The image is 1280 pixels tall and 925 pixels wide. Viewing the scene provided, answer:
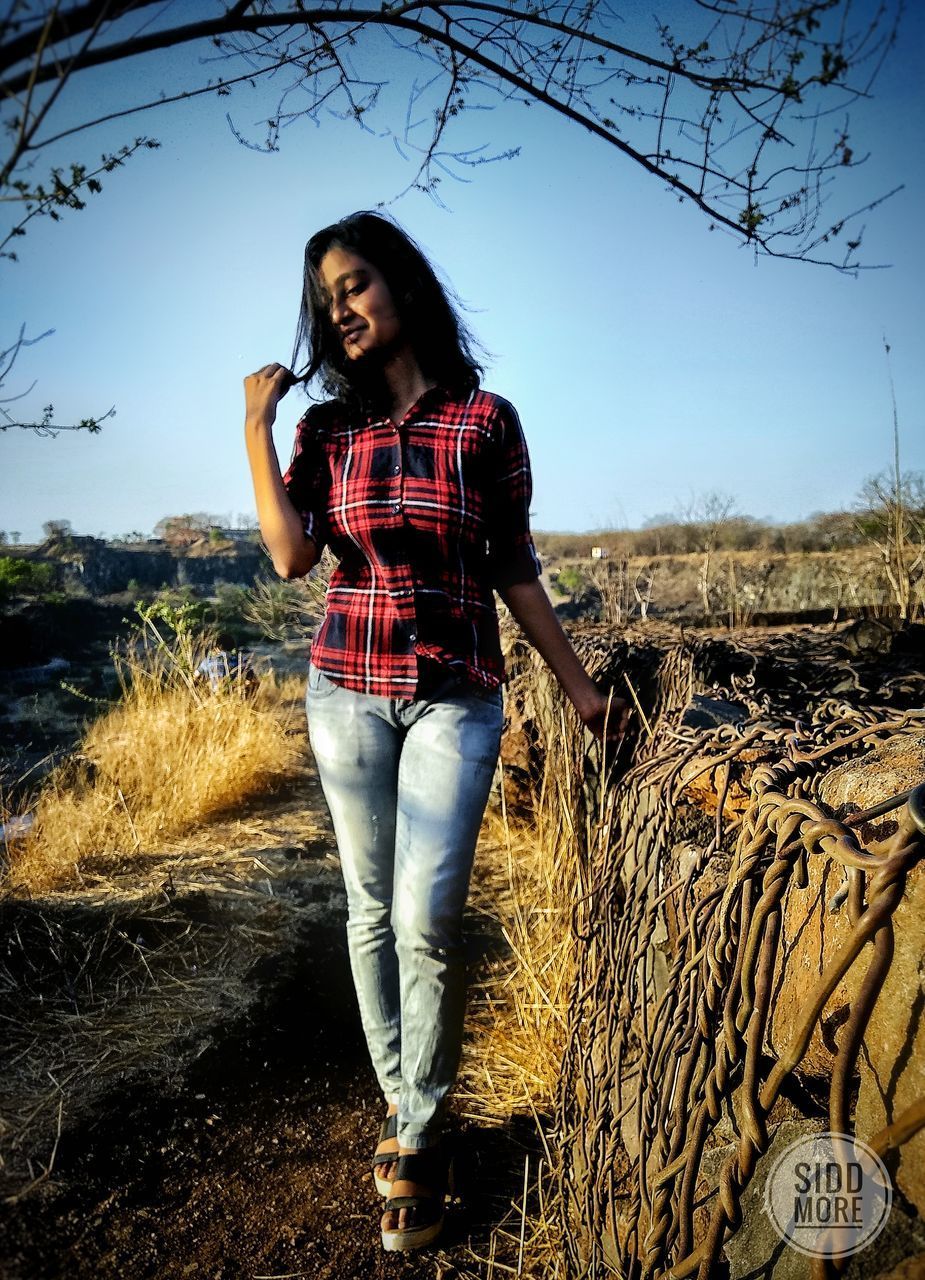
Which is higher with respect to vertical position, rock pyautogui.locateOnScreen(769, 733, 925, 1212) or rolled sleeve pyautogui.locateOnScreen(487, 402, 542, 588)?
rolled sleeve pyautogui.locateOnScreen(487, 402, 542, 588)

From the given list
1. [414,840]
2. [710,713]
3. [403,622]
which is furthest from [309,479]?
[710,713]

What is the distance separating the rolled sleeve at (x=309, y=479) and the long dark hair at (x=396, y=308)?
133mm

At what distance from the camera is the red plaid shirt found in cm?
162

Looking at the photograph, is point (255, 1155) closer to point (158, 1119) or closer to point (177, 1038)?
point (158, 1119)

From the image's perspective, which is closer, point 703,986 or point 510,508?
point 703,986

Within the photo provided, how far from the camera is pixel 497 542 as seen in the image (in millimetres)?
1776

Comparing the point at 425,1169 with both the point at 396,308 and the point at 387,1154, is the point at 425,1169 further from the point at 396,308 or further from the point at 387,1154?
the point at 396,308

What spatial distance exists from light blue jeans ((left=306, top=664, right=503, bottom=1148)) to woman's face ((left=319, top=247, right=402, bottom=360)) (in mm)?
794

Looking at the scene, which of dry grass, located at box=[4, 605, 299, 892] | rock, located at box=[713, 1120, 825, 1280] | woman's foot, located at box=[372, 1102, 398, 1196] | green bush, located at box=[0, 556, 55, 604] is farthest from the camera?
green bush, located at box=[0, 556, 55, 604]

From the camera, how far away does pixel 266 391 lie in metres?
1.73

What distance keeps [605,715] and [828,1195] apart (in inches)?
45.1

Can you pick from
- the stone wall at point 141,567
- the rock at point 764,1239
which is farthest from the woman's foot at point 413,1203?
the stone wall at point 141,567

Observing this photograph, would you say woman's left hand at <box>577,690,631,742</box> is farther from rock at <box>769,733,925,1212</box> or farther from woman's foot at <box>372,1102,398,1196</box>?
woman's foot at <box>372,1102,398,1196</box>

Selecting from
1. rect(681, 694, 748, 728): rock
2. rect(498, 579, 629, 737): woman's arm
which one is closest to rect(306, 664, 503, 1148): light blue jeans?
rect(498, 579, 629, 737): woman's arm
